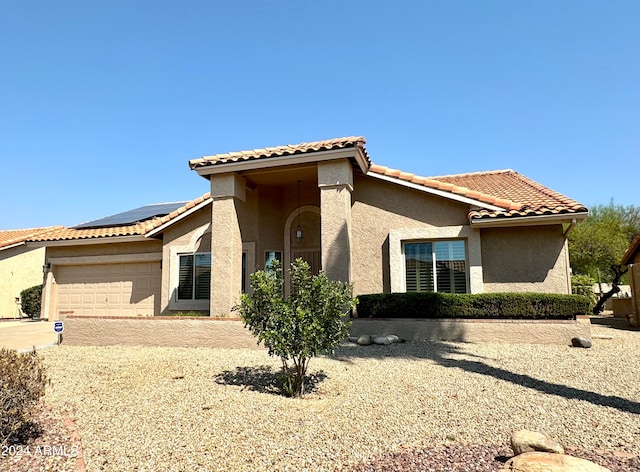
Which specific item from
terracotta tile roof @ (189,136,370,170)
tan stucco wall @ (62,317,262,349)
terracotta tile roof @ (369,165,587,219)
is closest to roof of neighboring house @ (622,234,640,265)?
terracotta tile roof @ (369,165,587,219)

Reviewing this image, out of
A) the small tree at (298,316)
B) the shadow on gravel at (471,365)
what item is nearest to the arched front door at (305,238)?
the shadow on gravel at (471,365)

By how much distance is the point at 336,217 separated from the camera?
40.1 ft

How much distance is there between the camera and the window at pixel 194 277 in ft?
48.3

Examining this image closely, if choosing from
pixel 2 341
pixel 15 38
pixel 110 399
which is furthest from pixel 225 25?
pixel 2 341

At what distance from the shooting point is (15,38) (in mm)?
12086

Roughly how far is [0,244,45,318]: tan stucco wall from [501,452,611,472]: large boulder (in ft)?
92.8

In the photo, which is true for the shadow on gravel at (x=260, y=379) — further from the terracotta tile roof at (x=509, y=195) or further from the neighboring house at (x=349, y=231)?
the terracotta tile roof at (x=509, y=195)

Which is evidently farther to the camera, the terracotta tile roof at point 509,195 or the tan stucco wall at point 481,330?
the terracotta tile roof at point 509,195

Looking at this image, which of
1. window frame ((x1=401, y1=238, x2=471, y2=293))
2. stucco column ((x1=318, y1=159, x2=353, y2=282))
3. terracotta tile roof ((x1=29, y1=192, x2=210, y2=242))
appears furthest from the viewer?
terracotta tile roof ((x1=29, y1=192, x2=210, y2=242))

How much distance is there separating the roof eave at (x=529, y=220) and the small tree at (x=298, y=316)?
20.9 feet

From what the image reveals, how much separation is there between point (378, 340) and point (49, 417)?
23.8 feet

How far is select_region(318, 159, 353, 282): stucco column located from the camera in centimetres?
1199

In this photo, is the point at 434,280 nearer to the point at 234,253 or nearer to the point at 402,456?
the point at 234,253

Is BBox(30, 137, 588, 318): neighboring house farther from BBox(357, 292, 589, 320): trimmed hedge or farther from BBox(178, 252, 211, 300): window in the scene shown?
BBox(357, 292, 589, 320): trimmed hedge
